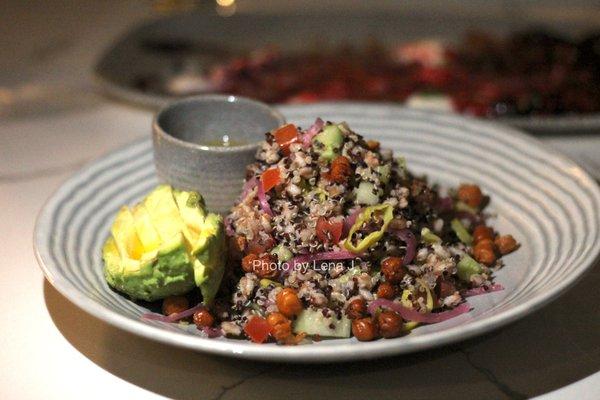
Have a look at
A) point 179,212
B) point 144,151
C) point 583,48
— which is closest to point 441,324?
point 179,212

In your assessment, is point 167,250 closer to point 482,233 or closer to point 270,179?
point 270,179

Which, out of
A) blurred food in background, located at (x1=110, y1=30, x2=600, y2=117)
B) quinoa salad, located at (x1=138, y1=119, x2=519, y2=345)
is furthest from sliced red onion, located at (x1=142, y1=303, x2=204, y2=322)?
blurred food in background, located at (x1=110, y1=30, x2=600, y2=117)

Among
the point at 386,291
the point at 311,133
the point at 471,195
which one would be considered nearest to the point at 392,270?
the point at 386,291

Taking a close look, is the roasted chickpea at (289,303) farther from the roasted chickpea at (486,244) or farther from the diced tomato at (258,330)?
the roasted chickpea at (486,244)

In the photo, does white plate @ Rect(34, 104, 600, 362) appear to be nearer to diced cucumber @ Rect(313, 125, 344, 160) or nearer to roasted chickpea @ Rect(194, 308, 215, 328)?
roasted chickpea @ Rect(194, 308, 215, 328)

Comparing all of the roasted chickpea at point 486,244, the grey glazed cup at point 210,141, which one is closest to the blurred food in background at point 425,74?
the grey glazed cup at point 210,141

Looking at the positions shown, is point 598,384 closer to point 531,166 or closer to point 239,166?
point 531,166
